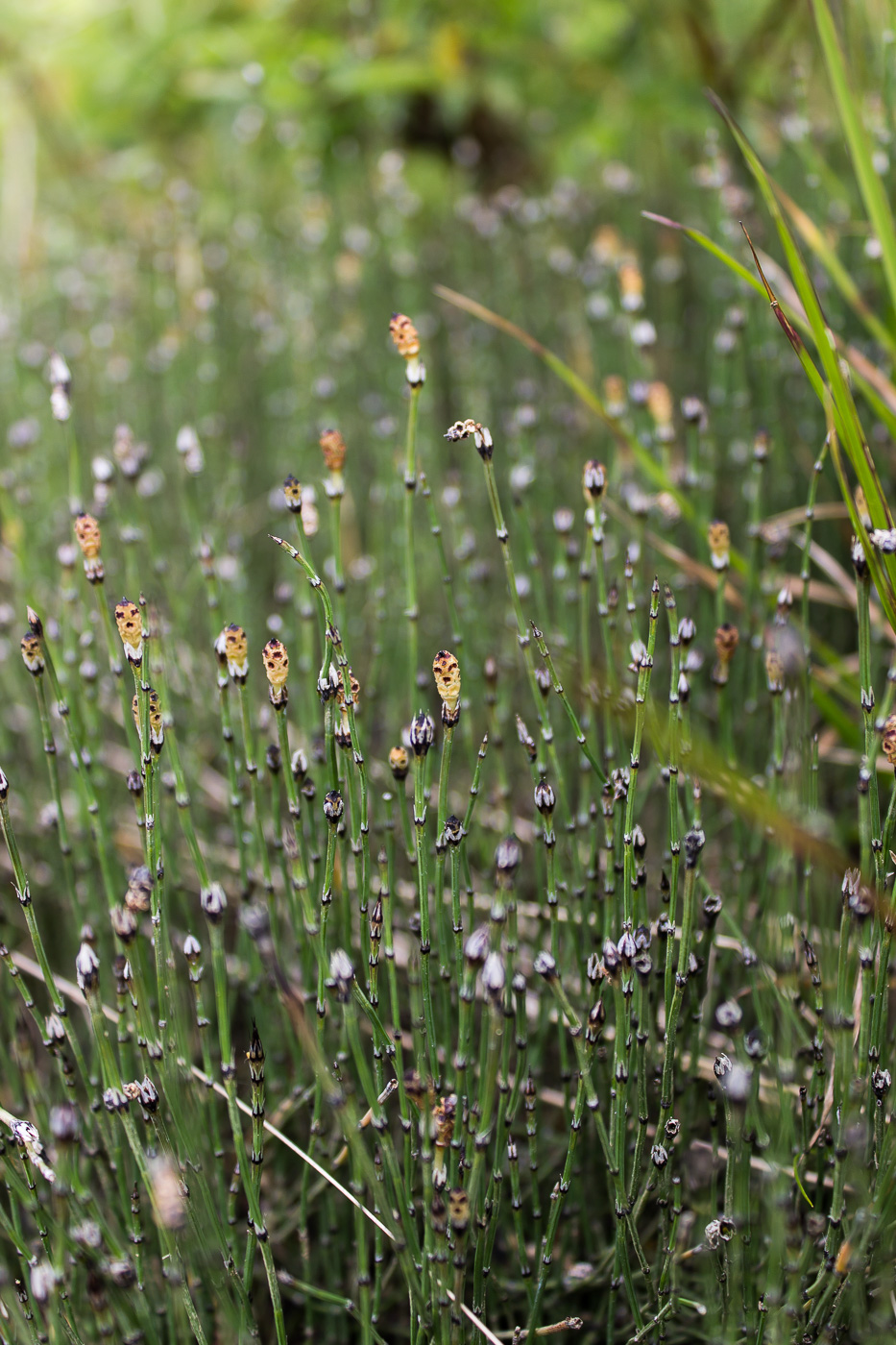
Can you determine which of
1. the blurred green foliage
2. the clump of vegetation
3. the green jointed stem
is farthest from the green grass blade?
the blurred green foliage

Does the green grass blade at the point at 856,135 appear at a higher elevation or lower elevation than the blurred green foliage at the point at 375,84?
lower

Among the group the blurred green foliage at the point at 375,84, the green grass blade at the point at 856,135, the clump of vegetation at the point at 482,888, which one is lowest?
the clump of vegetation at the point at 482,888

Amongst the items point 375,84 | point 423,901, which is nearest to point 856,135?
point 423,901

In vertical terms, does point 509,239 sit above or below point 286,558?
above

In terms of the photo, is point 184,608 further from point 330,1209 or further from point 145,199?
point 145,199

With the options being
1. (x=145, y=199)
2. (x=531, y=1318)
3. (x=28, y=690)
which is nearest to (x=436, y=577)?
(x=28, y=690)

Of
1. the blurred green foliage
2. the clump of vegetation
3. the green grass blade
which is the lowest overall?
the clump of vegetation

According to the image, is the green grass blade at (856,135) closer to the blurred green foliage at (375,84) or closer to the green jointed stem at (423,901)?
the green jointed stem at (423,901)

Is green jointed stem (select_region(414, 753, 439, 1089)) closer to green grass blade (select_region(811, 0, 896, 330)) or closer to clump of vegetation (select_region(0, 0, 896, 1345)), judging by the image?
clump of vegetation (select_region(0, 0, 896, 1345))

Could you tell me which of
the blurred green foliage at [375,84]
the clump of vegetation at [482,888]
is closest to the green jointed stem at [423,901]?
the clump of vegetation at [482,888]
